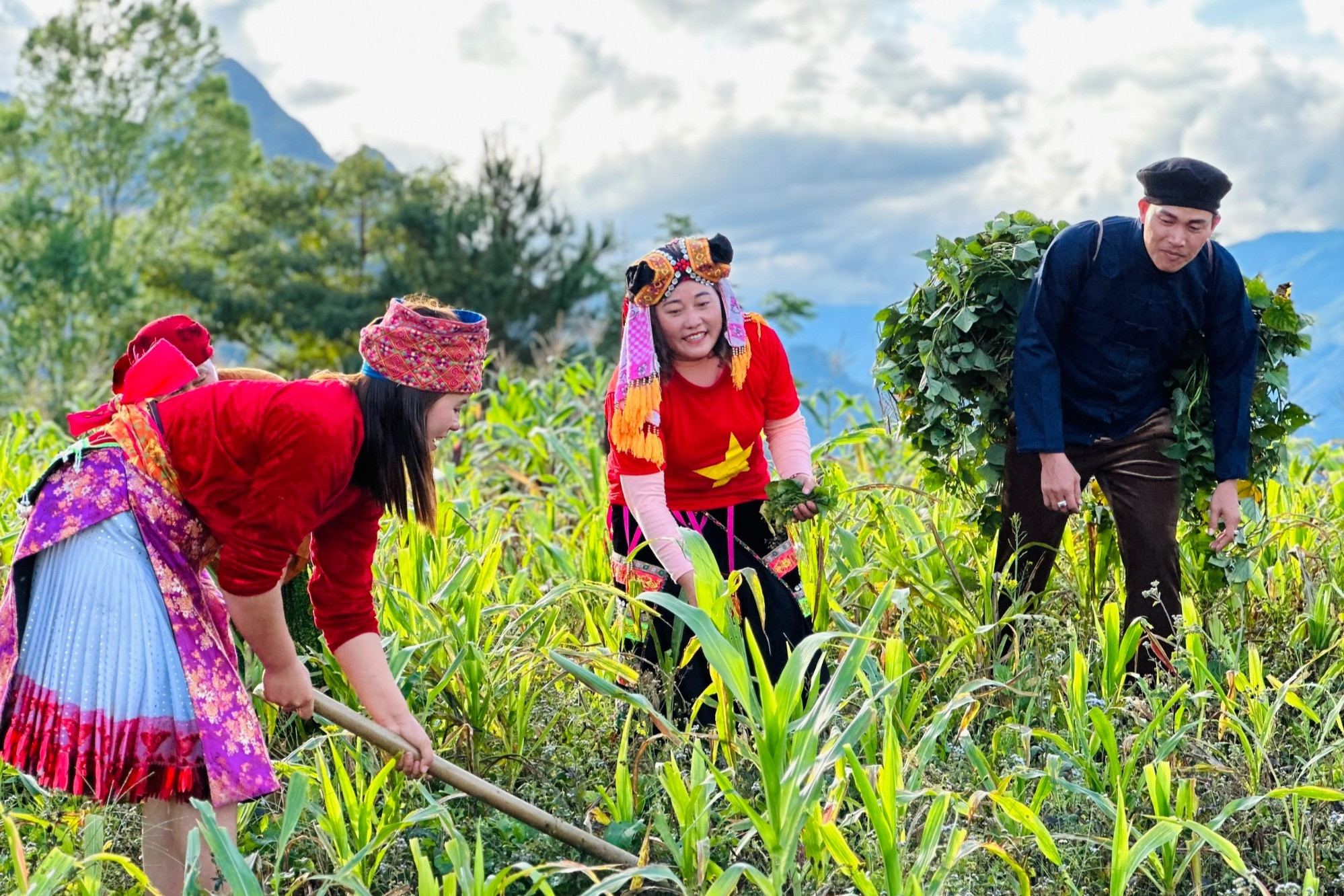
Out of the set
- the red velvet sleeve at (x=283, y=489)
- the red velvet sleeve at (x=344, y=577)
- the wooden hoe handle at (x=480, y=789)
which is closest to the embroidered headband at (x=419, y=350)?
the red velvet sleeve at (x=283, y=489)

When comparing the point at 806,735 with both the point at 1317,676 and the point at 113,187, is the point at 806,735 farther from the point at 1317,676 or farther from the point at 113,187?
the point at 113,187

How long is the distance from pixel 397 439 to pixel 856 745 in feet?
4.37

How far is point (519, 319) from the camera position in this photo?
28.0 metres

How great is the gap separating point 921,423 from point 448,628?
58.9 inches

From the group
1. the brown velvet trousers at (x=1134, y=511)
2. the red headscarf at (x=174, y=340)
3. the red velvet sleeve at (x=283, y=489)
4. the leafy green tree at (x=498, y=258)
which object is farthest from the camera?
the leafy green tree at (x=498, y=258)

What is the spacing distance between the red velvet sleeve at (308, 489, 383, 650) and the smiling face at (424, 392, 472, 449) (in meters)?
0.23

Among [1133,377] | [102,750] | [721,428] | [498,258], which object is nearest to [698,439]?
[721,428]

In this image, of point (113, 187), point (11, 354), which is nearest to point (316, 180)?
point (113, 187)

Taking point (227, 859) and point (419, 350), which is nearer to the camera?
point (227, 859)

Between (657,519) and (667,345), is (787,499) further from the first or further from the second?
(667,345)

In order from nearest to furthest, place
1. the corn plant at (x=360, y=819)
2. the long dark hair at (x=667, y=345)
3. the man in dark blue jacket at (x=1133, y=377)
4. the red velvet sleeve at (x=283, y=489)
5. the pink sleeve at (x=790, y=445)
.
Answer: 1. the red velvet sleeve at (x=283, y=489)
2. the corn plant at (x=360, y=819)
3. the long dark hair at (x=667, y=345)
4. the pink sleeve at (x=790, y=445)
5. the man in dark blue jacket at (x=1133, y=377)

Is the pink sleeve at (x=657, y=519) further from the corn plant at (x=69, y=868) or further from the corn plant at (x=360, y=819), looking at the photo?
the corn plant at (x=69, y=868)

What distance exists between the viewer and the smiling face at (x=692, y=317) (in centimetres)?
317

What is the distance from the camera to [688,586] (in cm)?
312
